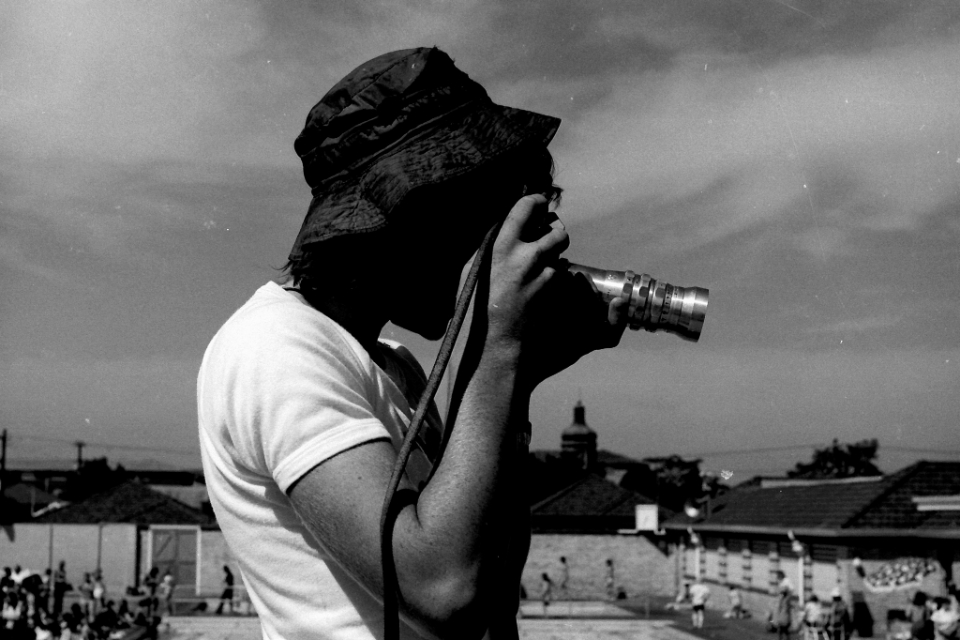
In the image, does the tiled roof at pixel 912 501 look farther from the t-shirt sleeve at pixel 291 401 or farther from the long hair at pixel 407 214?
the t-shirt sleeve at pixel 291 401

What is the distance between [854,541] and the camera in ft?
85.1

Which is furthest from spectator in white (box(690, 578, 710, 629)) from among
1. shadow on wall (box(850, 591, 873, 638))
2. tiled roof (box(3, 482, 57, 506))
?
tiled roof (box(3, 482, 57, 506))

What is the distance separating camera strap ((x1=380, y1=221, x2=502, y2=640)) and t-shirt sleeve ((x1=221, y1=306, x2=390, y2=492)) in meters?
0.05

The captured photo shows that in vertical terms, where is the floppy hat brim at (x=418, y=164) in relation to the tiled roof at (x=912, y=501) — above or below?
above

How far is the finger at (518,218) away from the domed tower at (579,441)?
3105 inches

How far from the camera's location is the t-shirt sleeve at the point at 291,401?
1.11 metres

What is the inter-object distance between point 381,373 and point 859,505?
2809 centimetres

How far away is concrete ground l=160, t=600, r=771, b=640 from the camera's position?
27141 mm

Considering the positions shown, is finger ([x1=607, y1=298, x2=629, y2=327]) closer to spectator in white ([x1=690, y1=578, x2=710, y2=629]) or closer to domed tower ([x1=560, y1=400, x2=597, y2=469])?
spectator in white ([x1=690, y1=578, x2=710, y2=629])

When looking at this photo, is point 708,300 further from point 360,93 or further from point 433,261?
point 360,93

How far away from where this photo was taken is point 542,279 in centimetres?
119

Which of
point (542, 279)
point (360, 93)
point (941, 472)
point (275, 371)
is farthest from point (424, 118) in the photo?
point (941, 472)

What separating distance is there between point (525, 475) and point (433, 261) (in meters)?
0.28

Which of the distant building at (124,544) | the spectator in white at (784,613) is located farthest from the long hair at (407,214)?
the distant building at (124,544)
